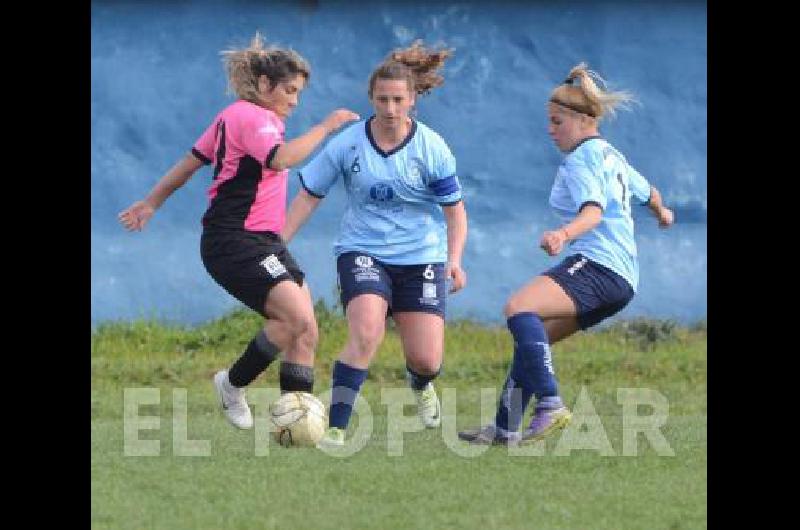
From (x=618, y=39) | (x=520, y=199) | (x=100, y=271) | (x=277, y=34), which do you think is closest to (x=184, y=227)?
(x=100, y=271)

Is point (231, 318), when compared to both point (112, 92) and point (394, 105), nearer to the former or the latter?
point (112, 92)

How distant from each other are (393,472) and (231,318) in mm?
4875

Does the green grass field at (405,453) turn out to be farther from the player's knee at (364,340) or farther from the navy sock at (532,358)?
the player's knee at (364,340)

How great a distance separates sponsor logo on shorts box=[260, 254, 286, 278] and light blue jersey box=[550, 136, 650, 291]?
1483mm

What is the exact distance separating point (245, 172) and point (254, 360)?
1027 millimetres

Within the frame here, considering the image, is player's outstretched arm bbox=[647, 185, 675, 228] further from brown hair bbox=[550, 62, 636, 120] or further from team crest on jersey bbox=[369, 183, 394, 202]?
team crest on jersey bbox=[369, 183, 394, 202]

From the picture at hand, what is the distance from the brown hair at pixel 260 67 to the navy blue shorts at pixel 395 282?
39.9 inches

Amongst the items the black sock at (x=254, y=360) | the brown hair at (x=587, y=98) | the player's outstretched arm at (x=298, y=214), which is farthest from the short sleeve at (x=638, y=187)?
the black sock at (x=254, y=360)

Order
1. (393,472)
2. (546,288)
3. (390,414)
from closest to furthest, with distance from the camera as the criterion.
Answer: (393,472) → (546,288) → (390,414)

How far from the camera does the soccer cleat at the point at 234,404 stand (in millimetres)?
10203

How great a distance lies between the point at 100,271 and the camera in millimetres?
13156

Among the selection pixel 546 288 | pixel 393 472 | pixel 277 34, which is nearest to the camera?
pixel 393 472

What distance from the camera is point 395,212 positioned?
9797mm

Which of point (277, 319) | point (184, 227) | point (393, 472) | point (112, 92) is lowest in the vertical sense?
point (393, 472)
